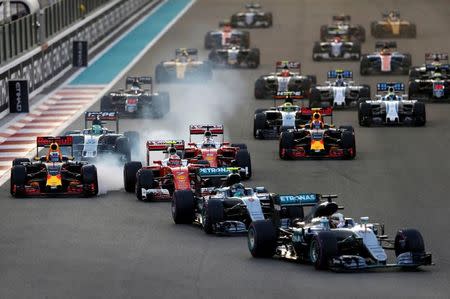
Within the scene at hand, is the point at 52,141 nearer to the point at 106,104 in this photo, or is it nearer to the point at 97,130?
the point at 97,130

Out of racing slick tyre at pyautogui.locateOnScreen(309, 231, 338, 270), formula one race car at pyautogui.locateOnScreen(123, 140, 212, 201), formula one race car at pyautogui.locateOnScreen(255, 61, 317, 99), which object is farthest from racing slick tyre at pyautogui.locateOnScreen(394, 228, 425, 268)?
formula one race car at pyautogui.locateOnScreen(255, 61, 317, 99)

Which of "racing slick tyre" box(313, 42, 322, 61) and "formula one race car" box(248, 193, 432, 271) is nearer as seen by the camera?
"formula one race car" box(248, 193, 432, 271)

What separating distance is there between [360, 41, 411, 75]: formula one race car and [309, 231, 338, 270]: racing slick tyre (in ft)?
125

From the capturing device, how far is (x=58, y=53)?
6344 centimetres

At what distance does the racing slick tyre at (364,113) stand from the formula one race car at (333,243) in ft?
66.7

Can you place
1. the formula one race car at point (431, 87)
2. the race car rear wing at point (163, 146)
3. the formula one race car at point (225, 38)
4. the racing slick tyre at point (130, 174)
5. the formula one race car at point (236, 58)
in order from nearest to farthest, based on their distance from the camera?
the racing slick tyre at point (130, 174)
the race car rear wing at point (163, 146)
the formula one race car at point (431, 87)
the formula one race car at point (236, 58)
the formula one race car at point (225, 38)

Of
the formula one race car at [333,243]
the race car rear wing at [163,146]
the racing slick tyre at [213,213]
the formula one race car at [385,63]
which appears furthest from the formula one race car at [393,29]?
the formula one race car at [333,243]

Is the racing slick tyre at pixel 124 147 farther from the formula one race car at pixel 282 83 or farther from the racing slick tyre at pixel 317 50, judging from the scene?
the racing slick tyre at pixel 317 50

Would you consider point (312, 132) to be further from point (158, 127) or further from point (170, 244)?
point (170, 244)

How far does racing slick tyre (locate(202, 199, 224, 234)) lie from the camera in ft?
99.7

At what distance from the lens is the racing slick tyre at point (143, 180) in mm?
34812

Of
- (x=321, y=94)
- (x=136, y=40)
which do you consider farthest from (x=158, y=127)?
(x=136, y=40)

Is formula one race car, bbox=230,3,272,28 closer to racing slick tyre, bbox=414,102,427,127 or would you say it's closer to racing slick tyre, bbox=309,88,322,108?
racing slick tyre, bbox=309,88,322,108

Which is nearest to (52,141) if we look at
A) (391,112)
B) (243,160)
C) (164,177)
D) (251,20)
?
(164,177)
